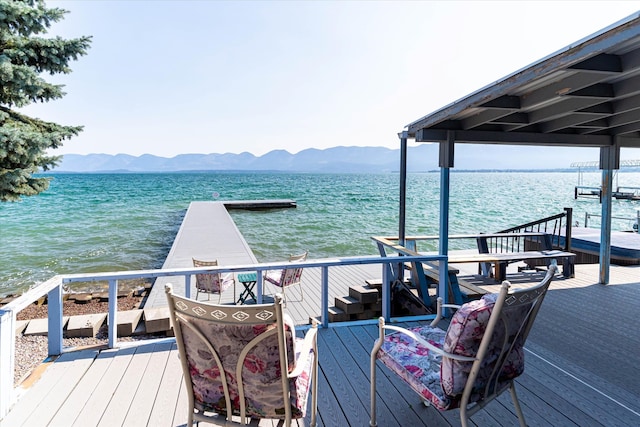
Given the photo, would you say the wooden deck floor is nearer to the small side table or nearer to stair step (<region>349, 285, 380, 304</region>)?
stair step (<region>349, 285, 380, 304</region>)

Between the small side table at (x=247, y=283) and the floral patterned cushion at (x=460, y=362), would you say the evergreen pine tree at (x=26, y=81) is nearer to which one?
the small side table at (x=247, y=283)

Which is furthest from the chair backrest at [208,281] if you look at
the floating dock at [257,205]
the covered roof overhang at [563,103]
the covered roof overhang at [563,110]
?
the floating dock at [257,205]

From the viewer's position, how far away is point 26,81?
4.71 meters

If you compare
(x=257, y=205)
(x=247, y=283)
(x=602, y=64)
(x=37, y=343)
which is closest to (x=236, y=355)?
(x=602, y=64)

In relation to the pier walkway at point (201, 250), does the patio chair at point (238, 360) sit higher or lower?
higher

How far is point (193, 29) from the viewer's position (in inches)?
431

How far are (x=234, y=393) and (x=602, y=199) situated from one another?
5.92 m

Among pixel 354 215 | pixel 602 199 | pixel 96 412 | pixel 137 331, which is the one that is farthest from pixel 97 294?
pixel 354 215

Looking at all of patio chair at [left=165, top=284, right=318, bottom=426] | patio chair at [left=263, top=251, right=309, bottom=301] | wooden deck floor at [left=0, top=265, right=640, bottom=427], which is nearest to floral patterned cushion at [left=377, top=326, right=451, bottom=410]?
wooden deck floor at [left=0, top=265, right=640, bottom=427]

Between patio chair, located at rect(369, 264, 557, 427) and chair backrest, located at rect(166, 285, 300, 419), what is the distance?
683 mm

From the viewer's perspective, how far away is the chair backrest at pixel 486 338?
65.8 inches

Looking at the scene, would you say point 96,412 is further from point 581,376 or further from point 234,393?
point 581,376

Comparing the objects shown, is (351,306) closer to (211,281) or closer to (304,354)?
(211,281)

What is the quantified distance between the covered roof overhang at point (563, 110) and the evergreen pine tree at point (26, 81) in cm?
459
